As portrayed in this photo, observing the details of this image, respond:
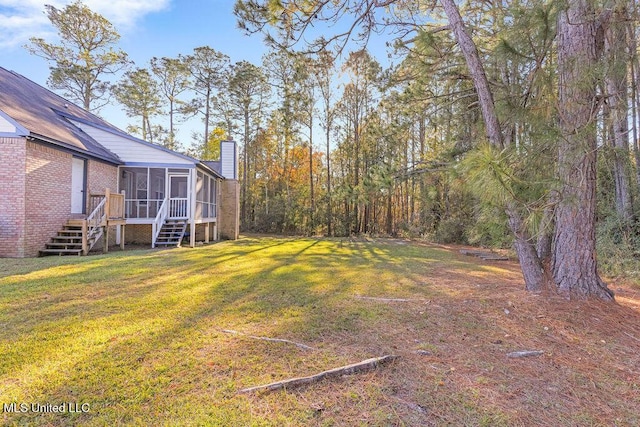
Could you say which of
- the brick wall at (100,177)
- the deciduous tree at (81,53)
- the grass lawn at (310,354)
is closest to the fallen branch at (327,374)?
the grass lawn at (310,354)

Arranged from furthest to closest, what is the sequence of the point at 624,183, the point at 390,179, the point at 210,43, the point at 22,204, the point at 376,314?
the point at 210,43
the point at 624,183
the point at 22,204
the point at 390,179
the point at 376,314

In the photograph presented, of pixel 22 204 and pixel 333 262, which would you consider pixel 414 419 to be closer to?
pixel 333 262

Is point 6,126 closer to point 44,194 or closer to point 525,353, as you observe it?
point 44,194

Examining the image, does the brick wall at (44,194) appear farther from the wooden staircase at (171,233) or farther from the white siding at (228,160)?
the white siding at (228,160)

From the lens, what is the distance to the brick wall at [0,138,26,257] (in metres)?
7.55

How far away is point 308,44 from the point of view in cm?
569

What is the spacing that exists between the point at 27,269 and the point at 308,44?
6.81 m

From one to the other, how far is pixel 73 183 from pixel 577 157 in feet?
38.5

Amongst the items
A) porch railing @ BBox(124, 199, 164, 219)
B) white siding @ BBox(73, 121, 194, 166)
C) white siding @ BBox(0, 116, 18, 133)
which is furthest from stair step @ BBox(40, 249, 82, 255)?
white siding @ BBox(73, 121, 194, 166)

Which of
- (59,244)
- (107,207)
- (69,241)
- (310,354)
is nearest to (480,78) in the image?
(310,354)

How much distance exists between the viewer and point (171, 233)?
11.3 meters

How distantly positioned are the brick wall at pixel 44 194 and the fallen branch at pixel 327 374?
8.74 m

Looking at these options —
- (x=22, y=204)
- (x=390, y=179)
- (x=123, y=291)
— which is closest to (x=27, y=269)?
(x=22, y=204)

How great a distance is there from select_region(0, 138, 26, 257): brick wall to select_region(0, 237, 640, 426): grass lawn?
3.55 metres
